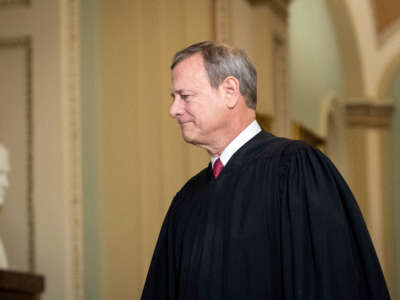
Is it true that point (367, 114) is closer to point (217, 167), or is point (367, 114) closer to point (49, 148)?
point (49, 148)

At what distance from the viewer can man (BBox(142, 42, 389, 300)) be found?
2078mm

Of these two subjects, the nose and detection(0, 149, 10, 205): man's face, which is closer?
the nose

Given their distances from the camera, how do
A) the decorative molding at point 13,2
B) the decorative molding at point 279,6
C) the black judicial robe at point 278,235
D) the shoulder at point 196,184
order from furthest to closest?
the decorative molding at point 279,6 → the decorative molding at point 13,2 → the shoulder at point 196,184 → the black judicial robe at point 278,235

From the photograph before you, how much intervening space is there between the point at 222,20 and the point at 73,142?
1.51 meters

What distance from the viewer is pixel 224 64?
2.38m

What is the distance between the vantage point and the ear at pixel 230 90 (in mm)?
2373

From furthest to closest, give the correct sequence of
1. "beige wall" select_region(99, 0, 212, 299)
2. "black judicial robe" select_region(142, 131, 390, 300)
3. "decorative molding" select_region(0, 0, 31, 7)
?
"beige wall" select_region(99, 0, 212, 299)
"decorative molding" select_region(0, 0, 31, 7)
"black judicial robe" select_region(142, 131, 390, 300)

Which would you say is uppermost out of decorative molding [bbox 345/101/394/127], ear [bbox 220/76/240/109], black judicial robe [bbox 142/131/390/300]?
decorative molding [bbox 345/101/394/127]

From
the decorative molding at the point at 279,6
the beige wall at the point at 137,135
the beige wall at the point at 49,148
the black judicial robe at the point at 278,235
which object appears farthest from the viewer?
the decorative molding at the point at 279,6

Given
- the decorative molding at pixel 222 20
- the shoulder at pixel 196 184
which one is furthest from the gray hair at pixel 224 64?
the decorative molding at pixel 222 20

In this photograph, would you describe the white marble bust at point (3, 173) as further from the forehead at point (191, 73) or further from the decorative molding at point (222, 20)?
the forehead at point (191, 73)

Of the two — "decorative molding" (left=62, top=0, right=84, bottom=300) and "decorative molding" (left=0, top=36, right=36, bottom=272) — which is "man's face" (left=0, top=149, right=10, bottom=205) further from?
"decorative molding" (left=62, top=0, right=84, bottom=300)

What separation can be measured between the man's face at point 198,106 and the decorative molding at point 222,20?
228 centimetres

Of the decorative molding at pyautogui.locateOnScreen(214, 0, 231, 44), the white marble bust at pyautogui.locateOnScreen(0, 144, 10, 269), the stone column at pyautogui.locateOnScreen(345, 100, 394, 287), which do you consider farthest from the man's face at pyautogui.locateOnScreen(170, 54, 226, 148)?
the stone column at pyautogui.locateOnScreen(345, 100, 394, 287)
